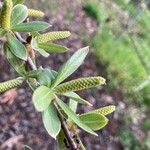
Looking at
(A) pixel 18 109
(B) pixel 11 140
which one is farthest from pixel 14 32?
(A) pixel 18 109

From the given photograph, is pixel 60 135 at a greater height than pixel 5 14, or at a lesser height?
lesser

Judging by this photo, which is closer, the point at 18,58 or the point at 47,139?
the point at 18,58

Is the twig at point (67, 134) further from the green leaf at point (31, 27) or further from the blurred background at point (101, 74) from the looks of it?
the blurred background at point (101, 74)

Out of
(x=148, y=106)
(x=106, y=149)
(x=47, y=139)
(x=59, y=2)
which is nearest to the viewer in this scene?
(x=47, y=139)

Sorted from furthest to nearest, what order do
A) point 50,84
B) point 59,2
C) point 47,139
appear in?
point 59,2, point 47,139, point 50,84

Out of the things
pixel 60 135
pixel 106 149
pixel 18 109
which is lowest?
pixel 106 149

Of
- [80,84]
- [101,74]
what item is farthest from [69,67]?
[101,74]

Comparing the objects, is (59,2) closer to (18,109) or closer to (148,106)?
(148,106)

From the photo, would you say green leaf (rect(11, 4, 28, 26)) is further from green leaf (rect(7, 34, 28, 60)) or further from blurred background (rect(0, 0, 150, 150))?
blurred background (rect(0, 0, 150, 150))
